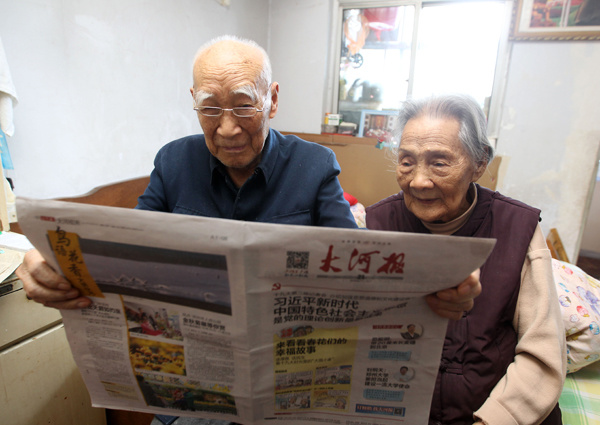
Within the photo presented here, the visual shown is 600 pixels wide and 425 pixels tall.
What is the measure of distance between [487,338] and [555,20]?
295 centimetres

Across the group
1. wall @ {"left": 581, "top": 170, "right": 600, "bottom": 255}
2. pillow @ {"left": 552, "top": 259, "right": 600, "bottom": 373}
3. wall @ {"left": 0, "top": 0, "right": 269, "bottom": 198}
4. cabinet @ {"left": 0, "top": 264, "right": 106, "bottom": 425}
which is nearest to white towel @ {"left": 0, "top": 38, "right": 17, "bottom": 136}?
wall @ {"left": 0, "top": 0, "right": 269, "bottom": 198}

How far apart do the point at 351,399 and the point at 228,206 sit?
566mm

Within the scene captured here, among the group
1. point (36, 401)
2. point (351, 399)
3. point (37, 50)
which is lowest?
point (36, 401)

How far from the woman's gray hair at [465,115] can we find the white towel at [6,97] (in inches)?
52.5

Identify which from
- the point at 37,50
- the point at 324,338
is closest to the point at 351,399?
the point at 324,338

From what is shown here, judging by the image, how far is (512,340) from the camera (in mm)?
852

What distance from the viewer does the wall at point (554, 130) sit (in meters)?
2.66

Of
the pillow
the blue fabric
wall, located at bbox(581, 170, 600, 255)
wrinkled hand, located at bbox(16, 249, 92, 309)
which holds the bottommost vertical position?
wall, located at bbox(581, 170, 600, 255)

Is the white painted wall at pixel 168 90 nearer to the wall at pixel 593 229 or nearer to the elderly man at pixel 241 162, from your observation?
the elderly man at pixel 241 162

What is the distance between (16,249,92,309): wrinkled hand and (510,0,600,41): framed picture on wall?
11.2ft

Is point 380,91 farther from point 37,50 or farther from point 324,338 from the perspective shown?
point 324,338

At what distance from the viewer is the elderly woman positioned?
75cm

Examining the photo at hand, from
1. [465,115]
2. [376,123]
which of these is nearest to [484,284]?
[465,115]

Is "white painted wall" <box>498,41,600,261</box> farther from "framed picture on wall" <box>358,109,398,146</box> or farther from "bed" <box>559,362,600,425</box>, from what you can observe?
"bed" <box>559,362,600,425</box>
